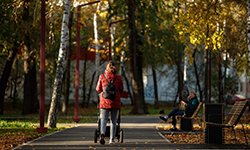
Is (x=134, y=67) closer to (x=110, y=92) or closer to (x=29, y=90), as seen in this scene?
(x=29, y=90)

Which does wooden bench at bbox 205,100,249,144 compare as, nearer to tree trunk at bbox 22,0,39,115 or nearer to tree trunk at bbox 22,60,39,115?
tree trunk at bbox 22,0,39,115

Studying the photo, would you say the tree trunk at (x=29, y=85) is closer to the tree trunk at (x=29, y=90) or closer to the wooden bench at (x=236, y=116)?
the tree trunk at (x=29, y=90)

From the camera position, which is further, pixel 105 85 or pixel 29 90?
pixel 29 90

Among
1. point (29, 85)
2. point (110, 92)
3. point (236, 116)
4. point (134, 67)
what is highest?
point (134, 67)

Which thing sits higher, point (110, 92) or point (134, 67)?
point (134, 67)

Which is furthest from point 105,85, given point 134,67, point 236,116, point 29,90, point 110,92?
point 29,90

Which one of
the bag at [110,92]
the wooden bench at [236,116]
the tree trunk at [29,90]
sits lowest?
the wooden bench at [236,116]

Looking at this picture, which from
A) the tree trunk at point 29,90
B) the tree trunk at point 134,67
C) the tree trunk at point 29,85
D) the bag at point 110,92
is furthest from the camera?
the tree trunk at point 29,90

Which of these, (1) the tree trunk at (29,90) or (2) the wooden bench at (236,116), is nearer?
(2) the wooden bench at (236,116)

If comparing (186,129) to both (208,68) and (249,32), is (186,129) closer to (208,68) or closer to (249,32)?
(249,32)

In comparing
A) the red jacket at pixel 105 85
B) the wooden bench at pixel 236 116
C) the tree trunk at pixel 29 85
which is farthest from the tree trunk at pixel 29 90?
the red jacket at pixel 105 85

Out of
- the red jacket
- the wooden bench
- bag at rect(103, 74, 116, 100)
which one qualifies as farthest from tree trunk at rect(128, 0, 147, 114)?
bag at rect(103, 74, 116, 100)

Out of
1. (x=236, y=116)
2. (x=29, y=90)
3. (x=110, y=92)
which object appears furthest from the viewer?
(x=29, y=90)

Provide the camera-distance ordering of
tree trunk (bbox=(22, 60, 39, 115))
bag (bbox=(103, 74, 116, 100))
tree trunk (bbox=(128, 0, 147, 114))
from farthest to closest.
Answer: tree trunk (bbox=(22, 60, 39, 115))
tree trunk (bbox=(128, 0, 147, 114))
bag (bbox=(103, 74, 116, 100))
